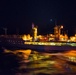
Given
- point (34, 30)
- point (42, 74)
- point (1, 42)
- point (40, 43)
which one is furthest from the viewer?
point (34, 30)

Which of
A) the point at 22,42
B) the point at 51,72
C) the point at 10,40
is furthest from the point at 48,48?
the point at 51,72

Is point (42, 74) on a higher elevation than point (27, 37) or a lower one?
lower

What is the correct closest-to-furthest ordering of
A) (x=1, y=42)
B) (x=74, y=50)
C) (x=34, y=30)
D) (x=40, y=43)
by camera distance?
(x=74, y=50) → (x=40, y=43) → (x=1, y=42) → (x=34, y=30)

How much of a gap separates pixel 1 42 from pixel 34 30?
22.4 feet

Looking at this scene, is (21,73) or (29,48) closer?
(21,73)

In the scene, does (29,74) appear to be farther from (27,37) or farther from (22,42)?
(27,37)

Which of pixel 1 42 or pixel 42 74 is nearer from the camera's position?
pixel 42 74

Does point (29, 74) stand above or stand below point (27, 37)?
below

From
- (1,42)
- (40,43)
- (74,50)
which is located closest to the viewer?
(74,50)

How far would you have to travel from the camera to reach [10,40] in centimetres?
4250

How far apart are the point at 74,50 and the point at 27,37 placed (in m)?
11.3

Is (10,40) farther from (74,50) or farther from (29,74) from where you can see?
(29,74)

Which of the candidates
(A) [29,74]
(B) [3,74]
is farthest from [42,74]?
(B) [3,74]

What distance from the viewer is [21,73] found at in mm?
17578
